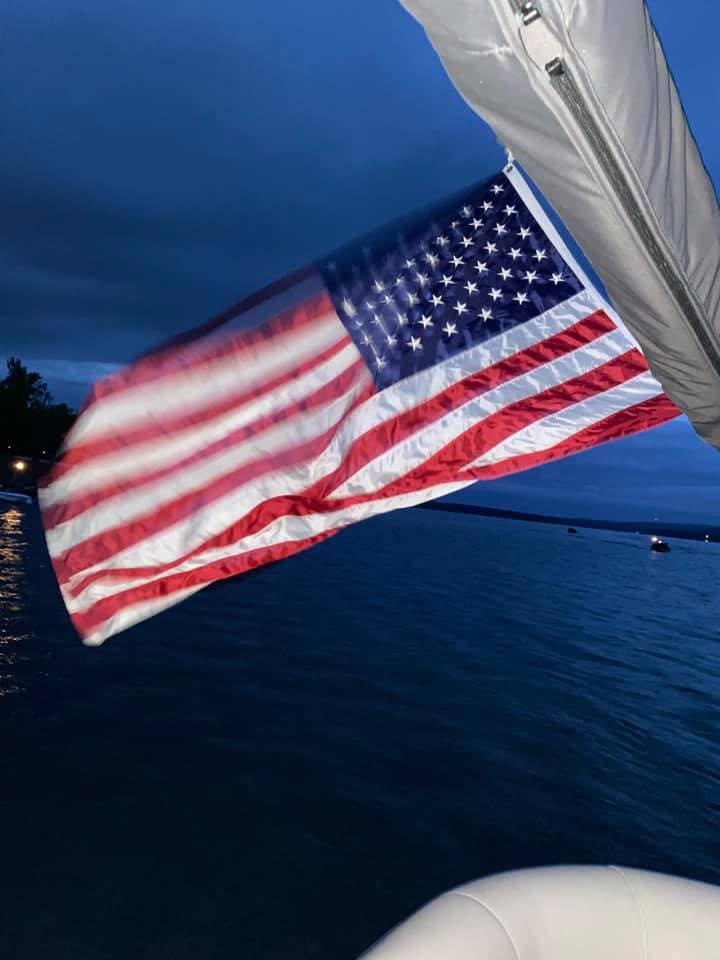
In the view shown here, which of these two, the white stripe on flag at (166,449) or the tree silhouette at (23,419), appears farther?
the tree silhouette at (23,419)

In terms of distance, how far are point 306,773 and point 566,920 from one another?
249 inches

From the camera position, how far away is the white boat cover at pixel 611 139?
1570 mm

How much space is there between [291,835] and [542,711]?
6.21 meters

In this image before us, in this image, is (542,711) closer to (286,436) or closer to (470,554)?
(286,436)

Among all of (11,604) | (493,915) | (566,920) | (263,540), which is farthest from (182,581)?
(11,604)

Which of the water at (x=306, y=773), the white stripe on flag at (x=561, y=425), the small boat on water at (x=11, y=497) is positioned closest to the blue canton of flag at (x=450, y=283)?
the white stripe on flag at (x=561, y=425)

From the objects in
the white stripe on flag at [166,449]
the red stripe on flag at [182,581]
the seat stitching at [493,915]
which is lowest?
the seat stitching at [493,915]

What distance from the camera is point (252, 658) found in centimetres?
1383

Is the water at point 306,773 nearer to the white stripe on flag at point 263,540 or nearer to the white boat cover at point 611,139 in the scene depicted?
the white stripe on flag at point 263,540

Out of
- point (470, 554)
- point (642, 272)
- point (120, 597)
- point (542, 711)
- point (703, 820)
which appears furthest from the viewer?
point (470, 554)

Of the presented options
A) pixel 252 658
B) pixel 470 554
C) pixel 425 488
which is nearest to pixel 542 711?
pixel 252 658

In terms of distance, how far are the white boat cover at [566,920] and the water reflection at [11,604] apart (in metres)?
10.3

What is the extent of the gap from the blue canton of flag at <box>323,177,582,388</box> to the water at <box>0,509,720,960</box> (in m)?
1.38

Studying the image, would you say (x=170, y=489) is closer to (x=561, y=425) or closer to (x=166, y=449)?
(x=166, y=449)
